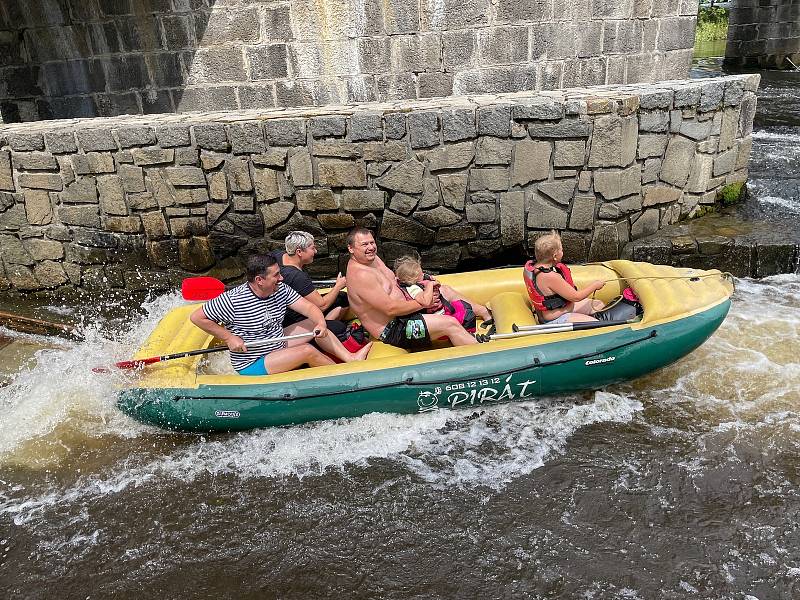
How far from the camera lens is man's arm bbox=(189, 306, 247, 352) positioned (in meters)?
4.11

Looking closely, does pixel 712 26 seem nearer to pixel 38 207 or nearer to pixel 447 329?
pixel 447 329

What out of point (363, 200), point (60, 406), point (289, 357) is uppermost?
point (363, 200)

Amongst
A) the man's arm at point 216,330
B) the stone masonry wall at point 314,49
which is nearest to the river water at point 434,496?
the man's arm at point 216,330

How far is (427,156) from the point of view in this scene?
5.55 meters

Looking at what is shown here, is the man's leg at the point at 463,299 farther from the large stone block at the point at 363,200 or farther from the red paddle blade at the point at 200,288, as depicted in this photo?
the red paddle blade at the point at 200,288

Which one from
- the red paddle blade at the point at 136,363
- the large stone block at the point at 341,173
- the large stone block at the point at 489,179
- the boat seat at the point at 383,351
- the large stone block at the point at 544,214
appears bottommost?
the boat seat at the point at 383,351

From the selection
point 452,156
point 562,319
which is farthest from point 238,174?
point 562,319

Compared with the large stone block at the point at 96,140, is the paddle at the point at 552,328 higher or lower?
lower

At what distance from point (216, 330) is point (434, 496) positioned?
1.67m

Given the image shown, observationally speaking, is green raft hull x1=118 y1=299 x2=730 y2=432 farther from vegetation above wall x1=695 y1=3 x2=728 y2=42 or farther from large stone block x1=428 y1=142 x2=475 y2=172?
vegetation above wall x1=695 y1=3 x2=728 y2=42

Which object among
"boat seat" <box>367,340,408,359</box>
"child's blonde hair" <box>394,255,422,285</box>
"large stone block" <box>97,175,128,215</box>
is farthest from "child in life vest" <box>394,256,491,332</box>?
"large stone block" <box>97,175,128,215</box>

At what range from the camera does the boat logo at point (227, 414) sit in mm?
4082

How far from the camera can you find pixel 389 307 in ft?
14.0

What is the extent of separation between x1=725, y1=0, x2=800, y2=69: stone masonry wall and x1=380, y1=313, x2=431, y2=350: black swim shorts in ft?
48.5
